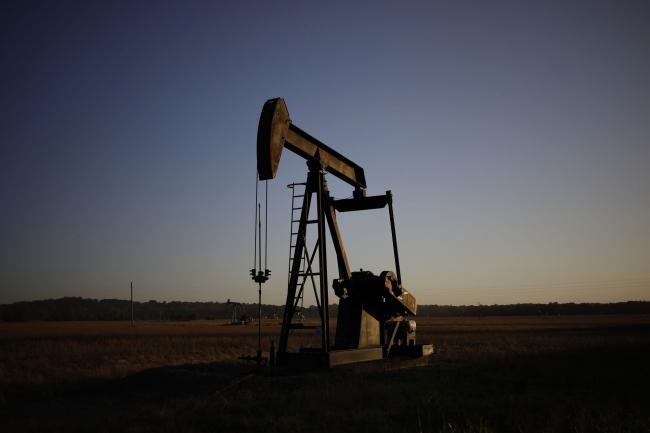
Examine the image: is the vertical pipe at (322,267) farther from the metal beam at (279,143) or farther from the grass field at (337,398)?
the grass field at (337,398)

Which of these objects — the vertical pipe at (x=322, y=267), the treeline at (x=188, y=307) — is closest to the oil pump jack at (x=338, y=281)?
the vertical pipe at (x=322, y=267)

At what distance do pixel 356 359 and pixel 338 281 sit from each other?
169 centimetres

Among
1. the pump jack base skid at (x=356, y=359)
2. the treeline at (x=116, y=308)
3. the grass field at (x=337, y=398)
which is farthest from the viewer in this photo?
the treeline at (x=116, y=308)

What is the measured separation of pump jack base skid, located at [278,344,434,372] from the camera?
9.27m

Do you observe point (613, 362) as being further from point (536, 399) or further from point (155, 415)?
point (155, 415)

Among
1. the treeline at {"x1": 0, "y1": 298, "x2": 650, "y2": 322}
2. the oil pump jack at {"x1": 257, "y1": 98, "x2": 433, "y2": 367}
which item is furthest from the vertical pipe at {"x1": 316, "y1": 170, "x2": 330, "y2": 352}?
the treeline at {"x1": 0, "y1": 298, "x2": 650, "y2": 322}

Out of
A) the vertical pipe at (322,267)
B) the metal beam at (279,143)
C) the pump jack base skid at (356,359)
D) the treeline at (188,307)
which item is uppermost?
the metal beam at (279,143)

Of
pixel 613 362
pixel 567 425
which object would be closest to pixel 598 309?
pixel 613 362

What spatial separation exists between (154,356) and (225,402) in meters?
9.91

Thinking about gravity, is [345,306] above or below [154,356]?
above

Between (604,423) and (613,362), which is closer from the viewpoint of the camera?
(604,423)

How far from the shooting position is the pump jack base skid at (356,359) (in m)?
9.27

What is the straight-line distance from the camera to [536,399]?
8297 mm

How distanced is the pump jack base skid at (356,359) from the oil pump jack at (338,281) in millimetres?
19
